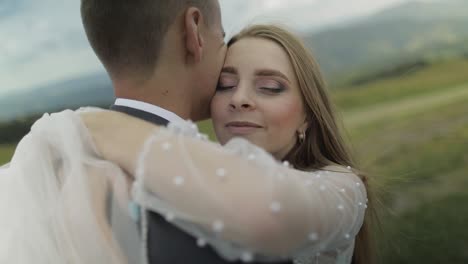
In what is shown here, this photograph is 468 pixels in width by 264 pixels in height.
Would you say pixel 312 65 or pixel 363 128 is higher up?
pixel 312 65

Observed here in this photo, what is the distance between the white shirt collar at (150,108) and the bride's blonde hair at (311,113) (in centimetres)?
46

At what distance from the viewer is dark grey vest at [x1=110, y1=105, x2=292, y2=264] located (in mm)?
1061

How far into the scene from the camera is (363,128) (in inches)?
149

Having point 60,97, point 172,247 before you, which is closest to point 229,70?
point 172,247

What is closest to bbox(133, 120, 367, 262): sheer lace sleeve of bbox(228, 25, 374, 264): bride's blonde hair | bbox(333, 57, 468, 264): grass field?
bbox(228, 25, 374, 264): bride's blonde hair

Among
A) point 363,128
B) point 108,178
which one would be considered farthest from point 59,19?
point 108,178

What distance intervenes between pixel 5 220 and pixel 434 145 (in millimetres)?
2949

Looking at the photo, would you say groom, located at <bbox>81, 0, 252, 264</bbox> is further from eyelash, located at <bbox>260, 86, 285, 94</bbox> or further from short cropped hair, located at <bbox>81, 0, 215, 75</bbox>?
eyelash, located at <bbox>260, 86, 285, 94</bbox>

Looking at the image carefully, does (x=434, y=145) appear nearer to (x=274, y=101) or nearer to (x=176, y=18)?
(x=274, y=101)

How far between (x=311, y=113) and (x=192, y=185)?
2.77ft

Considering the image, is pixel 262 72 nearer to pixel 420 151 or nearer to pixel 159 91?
pixel 159 91

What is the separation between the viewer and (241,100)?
1521mm

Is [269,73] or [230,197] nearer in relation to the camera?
[230,197]

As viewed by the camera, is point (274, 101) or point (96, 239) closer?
point (96, 239)
